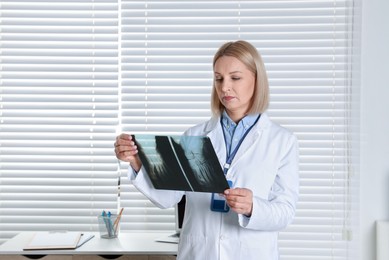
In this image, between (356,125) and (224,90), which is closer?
(224,90)

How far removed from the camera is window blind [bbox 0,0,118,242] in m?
3.78

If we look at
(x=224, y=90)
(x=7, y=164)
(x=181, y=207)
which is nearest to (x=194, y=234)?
(x=224, y=90)

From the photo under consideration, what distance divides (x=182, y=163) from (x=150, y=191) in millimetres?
228

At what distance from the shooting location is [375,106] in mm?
3617

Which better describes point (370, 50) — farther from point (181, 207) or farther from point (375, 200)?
point (181, 207)

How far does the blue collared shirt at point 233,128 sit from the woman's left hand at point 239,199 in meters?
0.27

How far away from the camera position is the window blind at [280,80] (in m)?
3.73

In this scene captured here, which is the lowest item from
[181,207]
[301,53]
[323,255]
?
[323,255]

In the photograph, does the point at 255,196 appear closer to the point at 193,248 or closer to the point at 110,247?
the point at 193,248

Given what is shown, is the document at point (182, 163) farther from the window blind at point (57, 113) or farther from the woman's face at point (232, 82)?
the window blind at point (57, 113)

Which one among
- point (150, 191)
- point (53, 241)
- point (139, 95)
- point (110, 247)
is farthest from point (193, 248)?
point (139, 95)

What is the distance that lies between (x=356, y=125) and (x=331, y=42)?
19.3 inches

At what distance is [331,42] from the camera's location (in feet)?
12.2

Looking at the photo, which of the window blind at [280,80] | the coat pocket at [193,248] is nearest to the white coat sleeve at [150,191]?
the coat pocket at [193,248]
